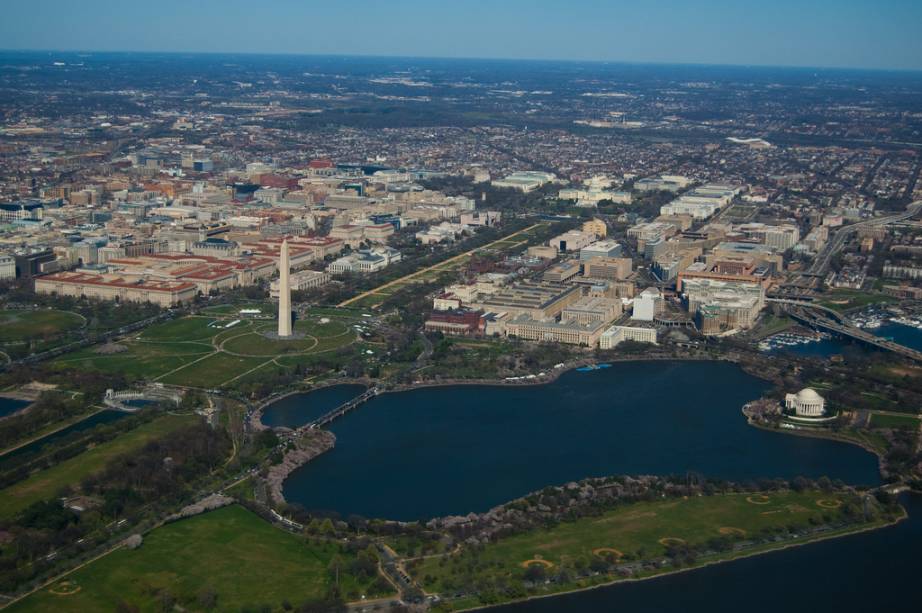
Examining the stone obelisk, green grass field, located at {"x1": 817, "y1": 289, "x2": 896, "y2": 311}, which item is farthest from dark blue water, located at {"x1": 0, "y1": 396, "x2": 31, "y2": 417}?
green grass field, located at {"x1": 817, "y1": 289, "x2": 896, "y2": 311}

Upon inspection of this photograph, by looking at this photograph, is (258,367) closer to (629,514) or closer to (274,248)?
(629,514)

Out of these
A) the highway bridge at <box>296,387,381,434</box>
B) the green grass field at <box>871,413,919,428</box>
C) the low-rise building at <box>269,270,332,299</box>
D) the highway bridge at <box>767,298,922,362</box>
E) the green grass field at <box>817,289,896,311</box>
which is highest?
the green grass field at <box>817,289,896,311</box>

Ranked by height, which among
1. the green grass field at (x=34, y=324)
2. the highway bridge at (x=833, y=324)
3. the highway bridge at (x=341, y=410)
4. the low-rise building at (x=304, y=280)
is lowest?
the green grass field at (x=34, y=324)

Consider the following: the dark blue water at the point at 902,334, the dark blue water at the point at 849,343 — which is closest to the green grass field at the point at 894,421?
the dark blue water at the point at 849,343

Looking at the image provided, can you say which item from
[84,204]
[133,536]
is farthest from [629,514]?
[84,204]

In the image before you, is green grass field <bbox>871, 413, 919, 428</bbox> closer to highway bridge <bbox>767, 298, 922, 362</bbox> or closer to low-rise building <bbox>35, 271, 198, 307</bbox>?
highway bridge <bbox>767, 298, 922, 362</bbox>

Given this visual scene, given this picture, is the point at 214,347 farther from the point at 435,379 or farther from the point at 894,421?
the point at 894,421

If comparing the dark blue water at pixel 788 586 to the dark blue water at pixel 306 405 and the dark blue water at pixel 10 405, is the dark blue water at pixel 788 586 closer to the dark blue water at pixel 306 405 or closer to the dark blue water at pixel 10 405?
the dark blue water at pixel 306 405
